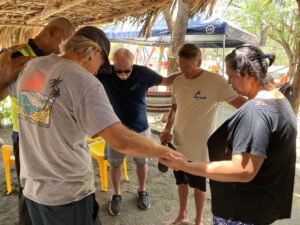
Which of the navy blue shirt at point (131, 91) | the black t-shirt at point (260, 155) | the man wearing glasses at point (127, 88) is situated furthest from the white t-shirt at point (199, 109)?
the black t-shirt at point (260, 155)

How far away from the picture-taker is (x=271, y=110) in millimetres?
1338

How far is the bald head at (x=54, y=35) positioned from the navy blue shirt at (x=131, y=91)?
1030mm

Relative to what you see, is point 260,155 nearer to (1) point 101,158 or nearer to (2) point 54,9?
(1) point 101,158

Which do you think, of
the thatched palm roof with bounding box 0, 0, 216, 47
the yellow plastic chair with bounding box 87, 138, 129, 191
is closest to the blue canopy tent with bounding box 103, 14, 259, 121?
the thatched palm roof with bounding box 0, 0, 216, 47

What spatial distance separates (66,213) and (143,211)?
194 cm

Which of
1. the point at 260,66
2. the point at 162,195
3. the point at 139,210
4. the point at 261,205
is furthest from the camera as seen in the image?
the point at 162,195

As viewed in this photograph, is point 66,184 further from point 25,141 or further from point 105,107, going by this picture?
point 105,107

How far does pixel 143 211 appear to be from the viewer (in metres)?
3.26

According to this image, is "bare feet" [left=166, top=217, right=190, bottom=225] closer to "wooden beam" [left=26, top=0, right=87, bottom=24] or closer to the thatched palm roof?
the thatched palm roof

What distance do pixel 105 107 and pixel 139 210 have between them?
233cm

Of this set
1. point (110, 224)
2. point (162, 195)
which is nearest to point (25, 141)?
point (110, 224)

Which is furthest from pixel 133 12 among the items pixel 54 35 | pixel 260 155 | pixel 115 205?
pixel 260 155

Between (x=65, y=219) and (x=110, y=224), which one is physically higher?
(x=65, y=219)

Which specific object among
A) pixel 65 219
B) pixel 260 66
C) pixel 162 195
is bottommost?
pixel 162 195
